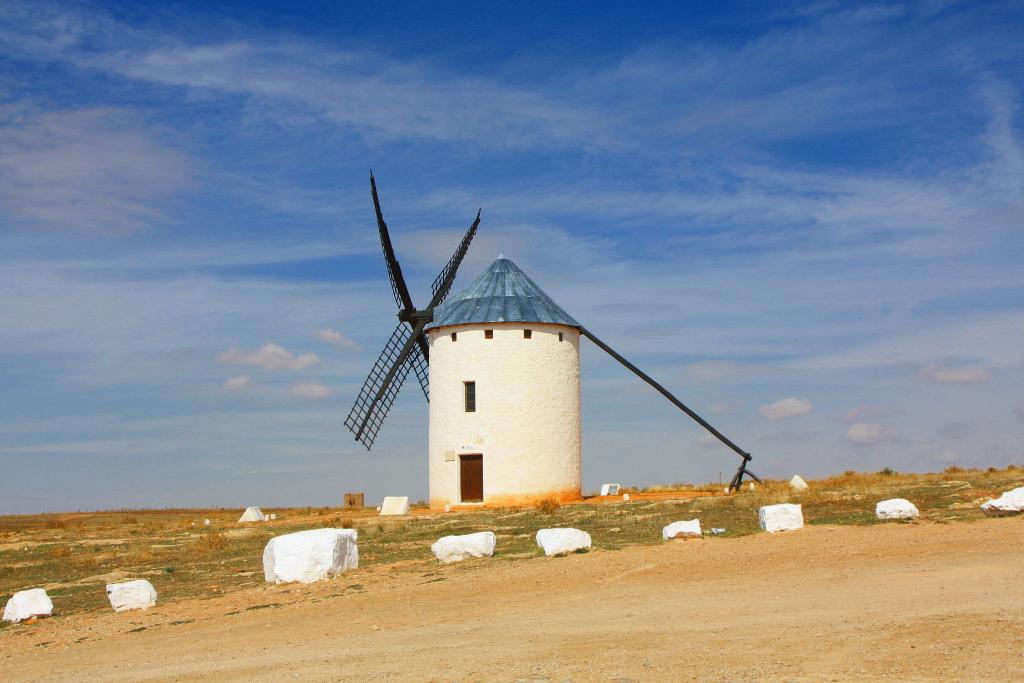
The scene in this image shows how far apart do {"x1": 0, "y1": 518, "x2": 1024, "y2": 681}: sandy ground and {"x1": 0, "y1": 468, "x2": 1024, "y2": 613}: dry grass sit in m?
1.73

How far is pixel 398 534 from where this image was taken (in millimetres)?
26094

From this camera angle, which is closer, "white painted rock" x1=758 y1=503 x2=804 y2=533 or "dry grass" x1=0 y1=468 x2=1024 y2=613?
"white painted rock" x1=758 y1=503 x2=804 y2=533

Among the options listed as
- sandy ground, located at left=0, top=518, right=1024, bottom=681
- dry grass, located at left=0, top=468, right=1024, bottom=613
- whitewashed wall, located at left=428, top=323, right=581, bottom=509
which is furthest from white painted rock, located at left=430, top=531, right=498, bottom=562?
whitewashed wall, located at left=428, top=323, right=581, bottom=509

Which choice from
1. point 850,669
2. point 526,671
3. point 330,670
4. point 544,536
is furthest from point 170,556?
point 850,669

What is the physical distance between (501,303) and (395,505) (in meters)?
7.74

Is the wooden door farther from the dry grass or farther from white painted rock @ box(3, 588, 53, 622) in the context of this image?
white painted rock @ box(3, 588, 53, 622)

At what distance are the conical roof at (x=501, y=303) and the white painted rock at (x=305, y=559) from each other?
60.0 feet

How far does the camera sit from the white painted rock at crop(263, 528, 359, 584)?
1748 centimetres

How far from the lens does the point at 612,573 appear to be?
15.9m

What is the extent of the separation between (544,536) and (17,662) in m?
8.44

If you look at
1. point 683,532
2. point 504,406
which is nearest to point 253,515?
point 504,406

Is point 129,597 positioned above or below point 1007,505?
below

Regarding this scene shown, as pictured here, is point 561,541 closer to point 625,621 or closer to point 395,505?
point 625,621

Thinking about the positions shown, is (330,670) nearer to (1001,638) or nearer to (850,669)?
(850,669)
